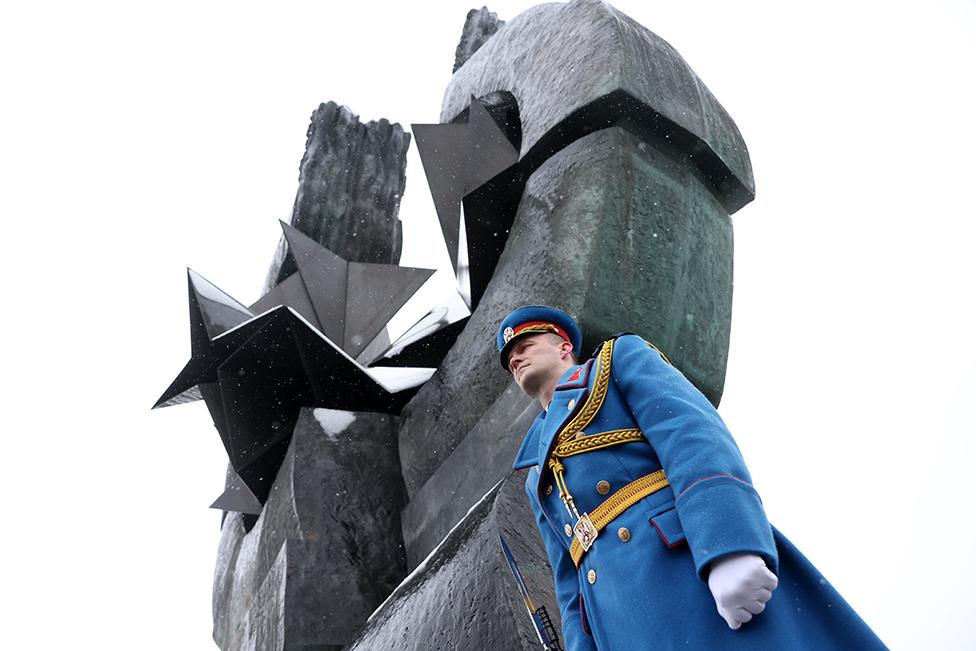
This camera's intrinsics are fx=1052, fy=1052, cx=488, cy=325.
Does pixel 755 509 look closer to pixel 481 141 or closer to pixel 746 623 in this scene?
pixel 746 623

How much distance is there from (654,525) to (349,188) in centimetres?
356

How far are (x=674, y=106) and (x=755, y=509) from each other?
198 cm

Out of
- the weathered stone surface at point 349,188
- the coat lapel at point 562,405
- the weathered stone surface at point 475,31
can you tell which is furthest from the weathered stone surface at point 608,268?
the weathered stone surface at point 475,31

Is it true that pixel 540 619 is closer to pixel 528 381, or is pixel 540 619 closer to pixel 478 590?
pixel 478 590

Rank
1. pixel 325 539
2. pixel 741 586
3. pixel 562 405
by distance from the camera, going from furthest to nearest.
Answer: pixel 325 539 < pixel 562 405 < pixel 741 586

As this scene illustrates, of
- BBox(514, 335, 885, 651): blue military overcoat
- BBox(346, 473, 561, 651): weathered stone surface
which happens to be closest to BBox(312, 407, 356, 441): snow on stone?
BBox(346, 473, 561, 651): weathered stone surface

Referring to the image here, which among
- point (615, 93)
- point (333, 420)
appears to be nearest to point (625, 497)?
point (615, 93)

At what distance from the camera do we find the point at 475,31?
507cm

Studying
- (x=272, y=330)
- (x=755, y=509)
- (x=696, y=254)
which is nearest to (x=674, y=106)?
(x=696, y=254)

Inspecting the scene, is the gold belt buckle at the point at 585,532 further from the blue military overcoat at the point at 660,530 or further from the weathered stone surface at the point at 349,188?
the weathered stone surface at the point at 349,188

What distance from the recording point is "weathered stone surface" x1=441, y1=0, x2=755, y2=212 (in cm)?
325

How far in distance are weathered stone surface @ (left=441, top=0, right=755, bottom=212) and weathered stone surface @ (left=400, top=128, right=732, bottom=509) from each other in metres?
0.06

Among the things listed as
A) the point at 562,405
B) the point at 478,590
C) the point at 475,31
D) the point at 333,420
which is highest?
the point at 475,31

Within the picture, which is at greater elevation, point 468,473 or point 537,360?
point 537,360
